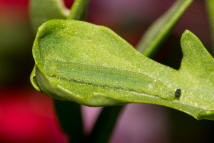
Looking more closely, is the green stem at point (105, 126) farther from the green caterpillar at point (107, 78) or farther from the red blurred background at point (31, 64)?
the red blurred background at point (31, 64)

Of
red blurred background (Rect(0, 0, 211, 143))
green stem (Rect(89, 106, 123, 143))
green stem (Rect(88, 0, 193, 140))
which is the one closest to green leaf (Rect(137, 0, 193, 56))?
green stem (Rect(88, 0, 193, 140))

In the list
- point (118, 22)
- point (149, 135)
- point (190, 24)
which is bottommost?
point (149, 135)

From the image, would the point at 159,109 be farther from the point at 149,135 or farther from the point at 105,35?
the point at 105,35

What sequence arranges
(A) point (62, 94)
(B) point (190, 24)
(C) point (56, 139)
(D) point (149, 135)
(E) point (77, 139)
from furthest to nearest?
1. (B) point (190, 24)
2. (D) point (149, 135)
3. (C) point (56, 139)
4. (E) point (77, 139)
5. (A) point (62, 94)

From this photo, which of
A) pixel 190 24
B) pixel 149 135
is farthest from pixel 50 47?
pixel 190 24

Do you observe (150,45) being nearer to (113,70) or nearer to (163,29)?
(163,29)

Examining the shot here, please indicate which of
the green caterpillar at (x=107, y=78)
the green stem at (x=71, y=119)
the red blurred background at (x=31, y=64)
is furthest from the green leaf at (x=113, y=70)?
the red blurred background at (x=31, y=64)

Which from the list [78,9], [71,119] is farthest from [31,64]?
[78,9]
